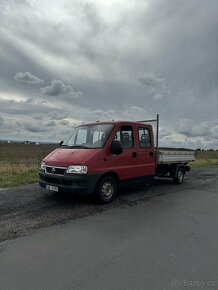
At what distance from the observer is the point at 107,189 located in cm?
820

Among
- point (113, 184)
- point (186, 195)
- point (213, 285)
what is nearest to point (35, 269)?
point (213, 285)

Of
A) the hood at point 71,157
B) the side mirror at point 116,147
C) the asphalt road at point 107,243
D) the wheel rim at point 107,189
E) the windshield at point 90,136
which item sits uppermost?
the windshield at point 90,136

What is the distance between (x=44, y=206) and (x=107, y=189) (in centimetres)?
171

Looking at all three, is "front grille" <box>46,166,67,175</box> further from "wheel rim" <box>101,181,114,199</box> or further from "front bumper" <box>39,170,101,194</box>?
"wheel rim" <box>101,181,114,199</box>

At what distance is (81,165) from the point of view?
25.1 feet

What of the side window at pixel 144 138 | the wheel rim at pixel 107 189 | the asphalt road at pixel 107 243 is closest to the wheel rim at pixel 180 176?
the side window at pixel 144 138

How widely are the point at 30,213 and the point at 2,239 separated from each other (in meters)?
1.66

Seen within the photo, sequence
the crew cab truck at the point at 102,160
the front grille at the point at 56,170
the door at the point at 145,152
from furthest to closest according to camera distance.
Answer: the door at the point at 145,152 → the front grille at the point at 56,170 → the crew cab truck at the point at 102,160

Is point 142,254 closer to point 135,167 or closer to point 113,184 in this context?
point 113,184

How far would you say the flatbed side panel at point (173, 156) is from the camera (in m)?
10.8

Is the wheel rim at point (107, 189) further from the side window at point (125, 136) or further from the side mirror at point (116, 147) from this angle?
the side window at point (125, 136)

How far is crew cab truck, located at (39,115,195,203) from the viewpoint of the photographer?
25.3 ft

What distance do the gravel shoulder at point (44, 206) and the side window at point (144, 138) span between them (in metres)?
1.54

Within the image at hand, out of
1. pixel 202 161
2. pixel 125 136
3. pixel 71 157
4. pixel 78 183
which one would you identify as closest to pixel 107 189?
pixel 78 183
